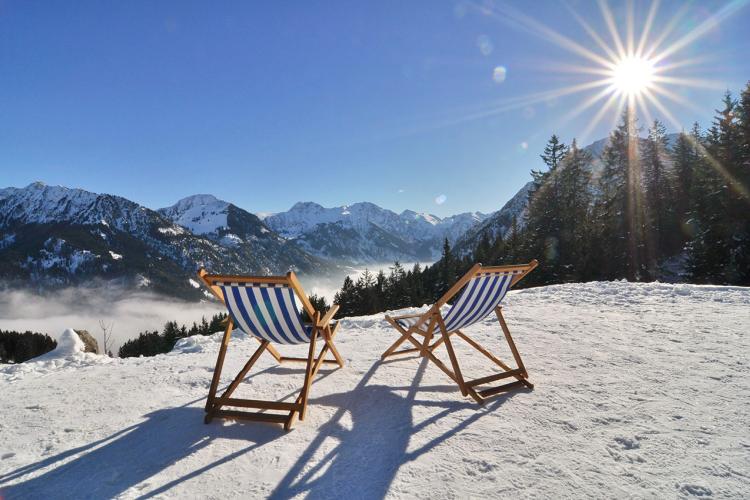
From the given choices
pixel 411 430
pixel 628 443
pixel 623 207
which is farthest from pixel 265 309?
pixel 623 207

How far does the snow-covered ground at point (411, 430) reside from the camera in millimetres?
2219

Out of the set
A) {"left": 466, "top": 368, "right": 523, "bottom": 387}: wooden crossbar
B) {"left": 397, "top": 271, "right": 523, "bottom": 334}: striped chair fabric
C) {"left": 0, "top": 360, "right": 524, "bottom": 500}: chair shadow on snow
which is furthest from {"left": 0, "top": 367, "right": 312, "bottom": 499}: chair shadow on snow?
{"left": 397, "top": 271, "right": 523, "bottom": 334}: striped chair fabric

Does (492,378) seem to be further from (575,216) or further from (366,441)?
(575,216)

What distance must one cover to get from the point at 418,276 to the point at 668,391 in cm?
4940

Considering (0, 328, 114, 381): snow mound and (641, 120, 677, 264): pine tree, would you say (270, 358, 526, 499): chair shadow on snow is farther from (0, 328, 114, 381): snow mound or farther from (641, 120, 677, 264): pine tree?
(641, 120, 677, 264): pine tree

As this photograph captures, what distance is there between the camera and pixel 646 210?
22953mm

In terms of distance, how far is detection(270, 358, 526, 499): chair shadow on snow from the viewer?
2242mm

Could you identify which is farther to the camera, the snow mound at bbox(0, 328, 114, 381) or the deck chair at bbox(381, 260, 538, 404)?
the snow mound at bbox(0, 328, 114, 381)

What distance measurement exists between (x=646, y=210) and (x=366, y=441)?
1064 inches

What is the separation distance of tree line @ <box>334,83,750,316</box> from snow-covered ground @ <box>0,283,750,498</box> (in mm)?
15789

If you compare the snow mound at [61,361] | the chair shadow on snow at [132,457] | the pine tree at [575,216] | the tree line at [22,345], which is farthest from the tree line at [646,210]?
the tree line at [22,345]

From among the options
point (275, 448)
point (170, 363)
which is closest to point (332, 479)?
point (275, 448)

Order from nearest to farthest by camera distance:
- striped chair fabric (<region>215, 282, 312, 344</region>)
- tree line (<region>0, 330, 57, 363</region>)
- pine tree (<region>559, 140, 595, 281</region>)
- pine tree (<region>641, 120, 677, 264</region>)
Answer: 1. striped chair fabric (<region>215, 282, 312, 344</region>)
2. pine tree (<region>559, 140, 595, 281</region>)
3. pine tree (<region>641, 120, 677, 264</region>)
4. tree line (<region>0, 330, 57, 363</region>)

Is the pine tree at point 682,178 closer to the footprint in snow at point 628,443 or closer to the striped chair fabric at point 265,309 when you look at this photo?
the footprint in snow at point 628,443
